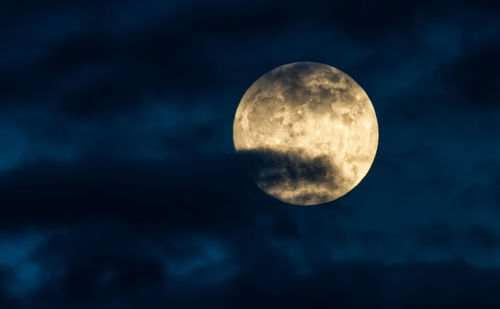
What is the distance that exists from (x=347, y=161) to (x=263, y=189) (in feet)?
15.7

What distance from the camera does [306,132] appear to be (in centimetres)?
2475

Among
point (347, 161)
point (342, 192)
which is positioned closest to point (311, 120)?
point (347, 161)

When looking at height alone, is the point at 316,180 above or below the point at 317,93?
below

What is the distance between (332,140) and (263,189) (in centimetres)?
502

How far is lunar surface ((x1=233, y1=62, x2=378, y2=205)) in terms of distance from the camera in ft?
81.8

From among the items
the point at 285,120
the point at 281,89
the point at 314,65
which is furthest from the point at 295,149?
the point at 314,65

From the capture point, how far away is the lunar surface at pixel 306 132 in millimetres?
24922

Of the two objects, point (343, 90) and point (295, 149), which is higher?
point (343, 90)

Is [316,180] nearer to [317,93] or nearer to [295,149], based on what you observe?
[295,149]

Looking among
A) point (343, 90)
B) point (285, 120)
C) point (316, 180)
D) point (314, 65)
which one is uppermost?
point (314, 65)

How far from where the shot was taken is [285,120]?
25000 mm

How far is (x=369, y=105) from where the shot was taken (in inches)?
1072

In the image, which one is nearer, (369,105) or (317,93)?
(317,93)

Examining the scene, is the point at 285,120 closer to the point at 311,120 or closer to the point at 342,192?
the point at 311,120
